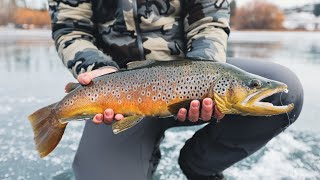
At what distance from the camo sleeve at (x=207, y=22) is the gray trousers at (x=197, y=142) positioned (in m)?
0.15

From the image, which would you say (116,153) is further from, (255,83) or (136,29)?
(255,83)

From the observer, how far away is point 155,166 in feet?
7.36

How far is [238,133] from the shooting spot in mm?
1986

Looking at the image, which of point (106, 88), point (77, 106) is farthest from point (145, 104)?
point (77, 106)

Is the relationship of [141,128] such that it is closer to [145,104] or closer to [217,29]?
[145,104]

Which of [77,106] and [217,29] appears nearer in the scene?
[77,106]

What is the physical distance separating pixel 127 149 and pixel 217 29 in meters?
0.73

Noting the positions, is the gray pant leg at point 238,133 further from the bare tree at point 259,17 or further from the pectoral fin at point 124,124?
the bare tree at point 259,17

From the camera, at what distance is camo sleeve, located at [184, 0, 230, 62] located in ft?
6.79

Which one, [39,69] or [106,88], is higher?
[106,88]

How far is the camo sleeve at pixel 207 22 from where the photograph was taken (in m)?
2.07

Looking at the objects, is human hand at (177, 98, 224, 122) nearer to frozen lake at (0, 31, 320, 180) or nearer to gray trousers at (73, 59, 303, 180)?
gray trousers at (73, 59, 303, 180)

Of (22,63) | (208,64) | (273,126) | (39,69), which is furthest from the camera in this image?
(22,63)

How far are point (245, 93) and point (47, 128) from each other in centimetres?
82
